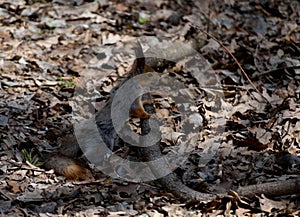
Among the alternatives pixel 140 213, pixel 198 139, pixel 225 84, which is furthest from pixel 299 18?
pixel 140 213

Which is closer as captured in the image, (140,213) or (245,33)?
(140,213)

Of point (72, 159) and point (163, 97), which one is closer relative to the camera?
point (72, 159)

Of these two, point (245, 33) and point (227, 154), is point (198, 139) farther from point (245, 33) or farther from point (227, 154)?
point (245, 33)

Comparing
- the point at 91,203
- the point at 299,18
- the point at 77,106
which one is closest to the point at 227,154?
the point at 91,203

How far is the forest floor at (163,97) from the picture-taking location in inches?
180

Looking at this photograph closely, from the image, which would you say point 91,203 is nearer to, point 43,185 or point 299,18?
point 43,185

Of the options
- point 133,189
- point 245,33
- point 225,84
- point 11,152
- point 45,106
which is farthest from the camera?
point 245,33

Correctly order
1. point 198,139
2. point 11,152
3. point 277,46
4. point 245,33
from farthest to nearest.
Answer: point 245,33
point 277,46
point 198,139
point 11,152

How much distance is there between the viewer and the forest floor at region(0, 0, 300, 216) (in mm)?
4562

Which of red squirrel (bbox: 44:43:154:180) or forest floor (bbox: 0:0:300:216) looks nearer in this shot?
forest floor (bbox: 0:0:300:216)

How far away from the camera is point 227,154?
5266 mm

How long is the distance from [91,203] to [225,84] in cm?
270

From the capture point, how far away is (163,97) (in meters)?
6.20

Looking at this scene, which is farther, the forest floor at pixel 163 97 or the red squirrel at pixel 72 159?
the red squirrel at pixel 72 159
